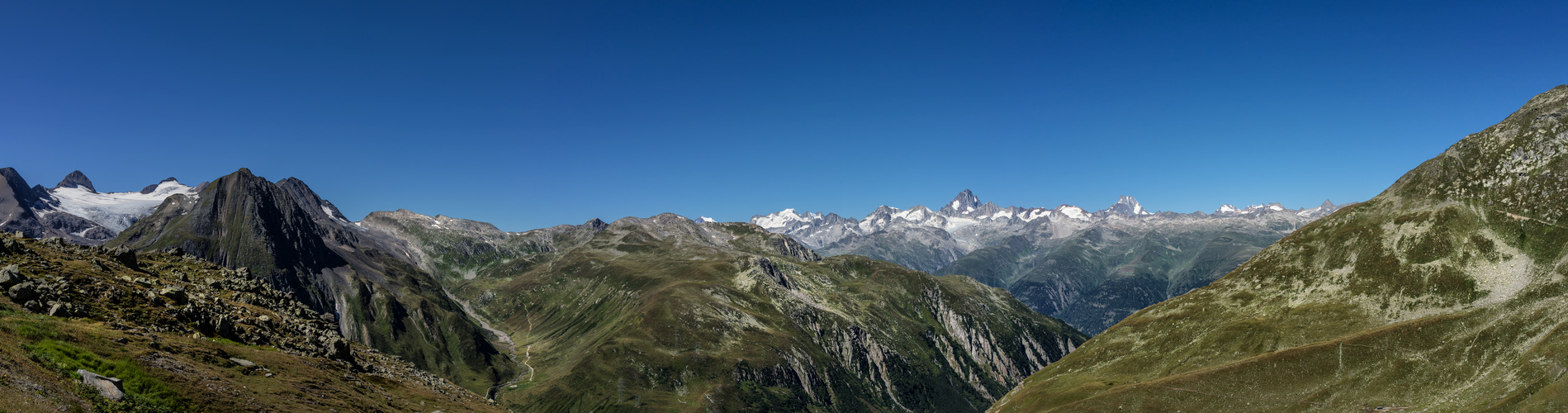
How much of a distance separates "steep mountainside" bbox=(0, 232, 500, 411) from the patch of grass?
2.8 inches

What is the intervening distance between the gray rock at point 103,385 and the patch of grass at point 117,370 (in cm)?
40

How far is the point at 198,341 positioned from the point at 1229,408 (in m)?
189

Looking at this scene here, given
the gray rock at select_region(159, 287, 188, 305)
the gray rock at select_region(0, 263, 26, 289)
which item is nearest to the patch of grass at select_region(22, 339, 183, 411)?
the gray rock at select_region(0, 263, 26, 289)

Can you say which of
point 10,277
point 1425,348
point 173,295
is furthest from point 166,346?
point 1425,348

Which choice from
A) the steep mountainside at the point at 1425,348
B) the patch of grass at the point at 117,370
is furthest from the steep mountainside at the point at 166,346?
the steep mountainside at the point at 1425,348

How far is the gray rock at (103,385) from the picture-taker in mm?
35938

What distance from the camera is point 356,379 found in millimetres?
62156

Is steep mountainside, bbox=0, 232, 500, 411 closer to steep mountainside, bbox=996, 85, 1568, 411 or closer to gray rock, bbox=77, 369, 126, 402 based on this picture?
gray rock, bbox=77, 369, 126, 402

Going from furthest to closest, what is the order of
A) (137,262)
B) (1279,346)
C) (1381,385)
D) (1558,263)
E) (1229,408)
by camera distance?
(1279,346) < (1558,263) < (1229,408) < (1381,385) < (137,262)

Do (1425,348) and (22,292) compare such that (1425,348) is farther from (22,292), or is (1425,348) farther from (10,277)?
(10,277)

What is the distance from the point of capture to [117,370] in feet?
127

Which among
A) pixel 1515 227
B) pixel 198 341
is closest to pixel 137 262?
pixel 198 341

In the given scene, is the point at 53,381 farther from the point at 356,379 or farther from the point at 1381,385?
the point at 1381,385

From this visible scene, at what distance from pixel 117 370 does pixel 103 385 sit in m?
3.00
